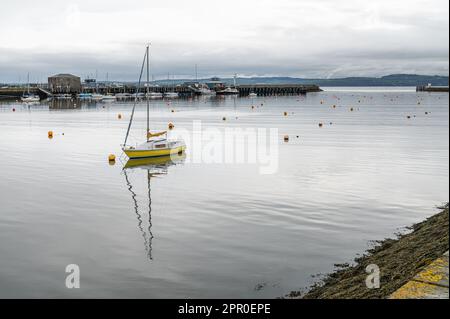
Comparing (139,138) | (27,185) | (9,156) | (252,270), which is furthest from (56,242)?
(139,138)

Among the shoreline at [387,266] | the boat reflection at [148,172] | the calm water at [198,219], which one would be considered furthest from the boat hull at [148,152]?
the shoreline at [387,266]

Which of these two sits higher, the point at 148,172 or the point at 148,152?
the point at 148,152

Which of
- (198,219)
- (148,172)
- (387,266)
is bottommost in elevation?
(198,219)

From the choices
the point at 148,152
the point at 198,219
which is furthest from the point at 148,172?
the point at 198,219

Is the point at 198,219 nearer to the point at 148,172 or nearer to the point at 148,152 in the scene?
the point at 148,172

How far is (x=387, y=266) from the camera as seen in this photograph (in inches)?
496

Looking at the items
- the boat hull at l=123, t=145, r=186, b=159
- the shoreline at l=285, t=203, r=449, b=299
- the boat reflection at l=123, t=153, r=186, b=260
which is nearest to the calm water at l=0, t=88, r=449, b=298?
the boat reflection at l=123, t=153, r=186, b=260

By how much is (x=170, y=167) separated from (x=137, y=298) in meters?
21.5

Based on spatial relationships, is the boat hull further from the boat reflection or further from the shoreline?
the shoreline

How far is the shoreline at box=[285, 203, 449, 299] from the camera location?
10281mm

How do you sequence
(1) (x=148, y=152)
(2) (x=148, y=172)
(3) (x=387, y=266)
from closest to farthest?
(3) (x=387, y=266) → (2) (x=148, y=172) → (1) (x=148, y=152)

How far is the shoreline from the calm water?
64 centimetres

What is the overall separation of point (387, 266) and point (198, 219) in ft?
30.5

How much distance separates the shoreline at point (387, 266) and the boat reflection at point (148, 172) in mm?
5839
